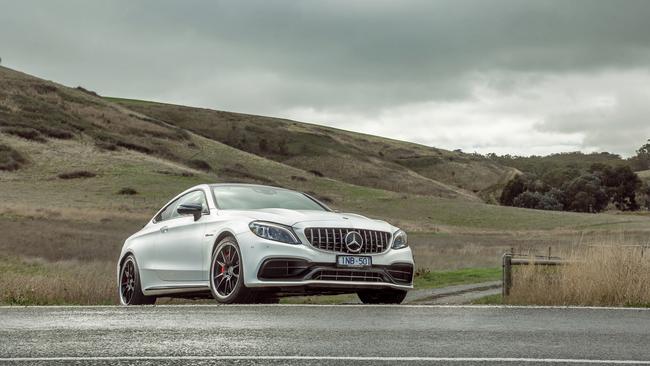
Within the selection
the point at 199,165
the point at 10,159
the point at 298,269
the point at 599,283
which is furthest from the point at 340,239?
the point at 199,165

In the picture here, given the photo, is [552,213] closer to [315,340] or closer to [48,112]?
[48,112]

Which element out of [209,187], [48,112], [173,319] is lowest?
[173,319]

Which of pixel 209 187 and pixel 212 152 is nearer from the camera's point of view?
pixel 209 187

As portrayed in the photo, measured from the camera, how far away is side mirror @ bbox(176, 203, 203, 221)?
11914 millimetres

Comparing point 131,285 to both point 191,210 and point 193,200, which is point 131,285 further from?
point 191,210

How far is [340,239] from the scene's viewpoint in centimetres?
1129

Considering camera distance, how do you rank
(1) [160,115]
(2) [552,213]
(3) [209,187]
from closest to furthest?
(3) [209,187]
(2) [552,213]
(1) [160,115]

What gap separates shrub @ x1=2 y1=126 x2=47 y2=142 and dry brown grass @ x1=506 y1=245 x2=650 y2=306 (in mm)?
79927

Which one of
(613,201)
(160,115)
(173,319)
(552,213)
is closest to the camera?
(173,319)

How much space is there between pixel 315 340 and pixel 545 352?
1962 millimetres

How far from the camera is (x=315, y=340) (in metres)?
7.93

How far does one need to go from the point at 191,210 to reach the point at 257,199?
98 cm

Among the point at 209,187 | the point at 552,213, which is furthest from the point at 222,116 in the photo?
the point at 209,187

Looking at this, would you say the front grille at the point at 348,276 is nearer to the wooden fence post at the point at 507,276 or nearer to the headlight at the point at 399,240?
the headlight at the point at 399,240
